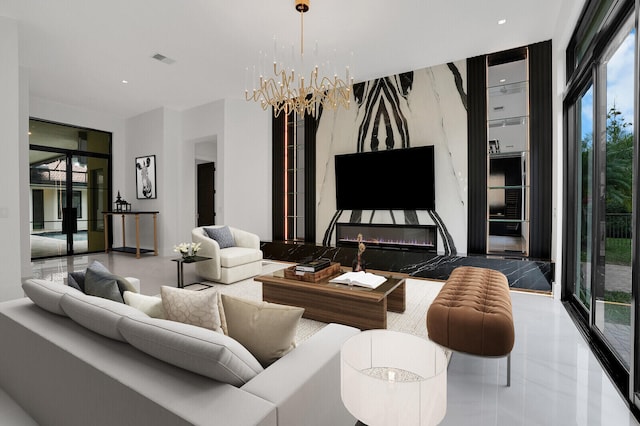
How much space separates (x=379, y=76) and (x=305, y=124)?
5.14ft

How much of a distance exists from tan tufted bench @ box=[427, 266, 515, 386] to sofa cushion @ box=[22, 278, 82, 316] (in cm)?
194

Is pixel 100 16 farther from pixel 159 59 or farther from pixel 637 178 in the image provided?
pixel 637 178

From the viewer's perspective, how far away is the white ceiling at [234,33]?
3.33 m

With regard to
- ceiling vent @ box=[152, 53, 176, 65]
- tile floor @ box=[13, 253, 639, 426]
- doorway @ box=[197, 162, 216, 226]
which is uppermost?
ceiling vent @ box=[152, 53, 176, 65]

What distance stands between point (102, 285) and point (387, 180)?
4187 mm

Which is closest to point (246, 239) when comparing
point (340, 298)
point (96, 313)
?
point (340, 298)

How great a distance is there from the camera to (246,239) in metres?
4.97

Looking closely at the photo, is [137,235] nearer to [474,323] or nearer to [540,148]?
[474,323]

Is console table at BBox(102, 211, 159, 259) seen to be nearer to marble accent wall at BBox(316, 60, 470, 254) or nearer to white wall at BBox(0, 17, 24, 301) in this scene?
white wall at BBox(0, 17, 24, 301)

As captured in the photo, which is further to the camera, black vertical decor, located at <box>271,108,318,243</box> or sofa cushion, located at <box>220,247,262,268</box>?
black vertical decor, located at <box>271,108,318,243</box>

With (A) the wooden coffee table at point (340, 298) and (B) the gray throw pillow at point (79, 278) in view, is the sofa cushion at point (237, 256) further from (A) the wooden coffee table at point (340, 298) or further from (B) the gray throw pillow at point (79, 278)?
(B) the gray throw pillow at point (79, 278)

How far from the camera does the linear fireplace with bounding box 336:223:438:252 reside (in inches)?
192

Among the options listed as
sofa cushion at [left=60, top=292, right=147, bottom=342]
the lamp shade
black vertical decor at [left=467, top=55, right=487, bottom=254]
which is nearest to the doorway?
black vertical decor at [left=467, top=55, right=487, bottom=254]

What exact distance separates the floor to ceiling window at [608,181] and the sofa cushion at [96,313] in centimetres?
253
